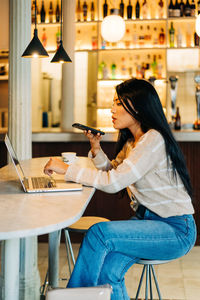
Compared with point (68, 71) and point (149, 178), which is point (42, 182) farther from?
point (68, 71)

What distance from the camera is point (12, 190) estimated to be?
6.77ft

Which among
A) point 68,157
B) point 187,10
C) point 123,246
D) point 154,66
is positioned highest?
point 187,10

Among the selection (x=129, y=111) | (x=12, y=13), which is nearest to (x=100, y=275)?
(x=129, y=111)

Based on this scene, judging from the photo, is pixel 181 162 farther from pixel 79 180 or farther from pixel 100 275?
pixel 100 275

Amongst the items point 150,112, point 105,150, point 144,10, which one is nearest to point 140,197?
point 150,112

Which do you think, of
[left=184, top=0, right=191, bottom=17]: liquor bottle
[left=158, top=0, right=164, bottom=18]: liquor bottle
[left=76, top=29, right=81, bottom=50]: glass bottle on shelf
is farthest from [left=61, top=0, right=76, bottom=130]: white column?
[left=184, top=0, right=191, bottom=17]: liquor bottle

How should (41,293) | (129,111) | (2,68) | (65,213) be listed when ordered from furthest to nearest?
(2,68), (41,293), (129,111), (65,213)

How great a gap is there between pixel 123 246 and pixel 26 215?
20.6 inches

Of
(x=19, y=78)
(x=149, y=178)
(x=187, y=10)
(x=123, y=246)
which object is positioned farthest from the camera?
(x=187, y=10)

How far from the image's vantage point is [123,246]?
6.41ft

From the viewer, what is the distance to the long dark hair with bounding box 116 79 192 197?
7.15 ft

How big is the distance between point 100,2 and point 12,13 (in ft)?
12.4

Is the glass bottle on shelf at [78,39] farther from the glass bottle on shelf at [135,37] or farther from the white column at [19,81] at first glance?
the white column at [19,81]

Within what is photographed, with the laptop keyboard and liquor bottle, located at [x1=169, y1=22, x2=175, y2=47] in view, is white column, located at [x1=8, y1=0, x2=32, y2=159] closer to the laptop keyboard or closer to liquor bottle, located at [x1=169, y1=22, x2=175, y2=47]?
the laptop keyboard
